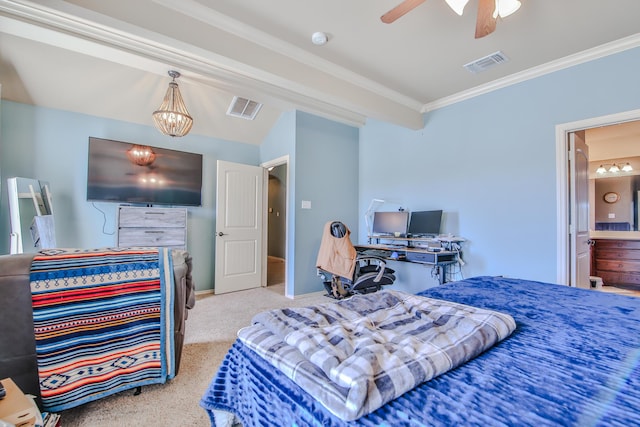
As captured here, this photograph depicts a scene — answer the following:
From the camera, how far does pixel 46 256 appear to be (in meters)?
1.46

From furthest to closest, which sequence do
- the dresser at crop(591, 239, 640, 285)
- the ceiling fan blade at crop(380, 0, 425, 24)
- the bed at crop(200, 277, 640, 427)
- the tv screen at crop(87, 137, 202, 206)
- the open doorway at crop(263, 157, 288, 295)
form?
the open doorway at crop(263, 157, 288, 295) → the dresser at crop(591, 239, 640, 285) → the tv screen at crop(87, 137, 202, 206) → the ceiling fan blade at crop(380, 0, 425, 24) → the bed at crop(200, 277, 640, 427)

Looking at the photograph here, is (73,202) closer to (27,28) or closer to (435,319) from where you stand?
(27,28)

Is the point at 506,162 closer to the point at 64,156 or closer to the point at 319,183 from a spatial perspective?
the point at 319,183

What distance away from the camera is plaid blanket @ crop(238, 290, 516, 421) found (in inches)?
27.6

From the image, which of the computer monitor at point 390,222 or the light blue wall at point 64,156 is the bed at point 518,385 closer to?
the computer monitor at point 390,222

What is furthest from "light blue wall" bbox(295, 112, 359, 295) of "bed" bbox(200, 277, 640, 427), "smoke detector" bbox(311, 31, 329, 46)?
"bed" bbox(200, 277, 640, 427)

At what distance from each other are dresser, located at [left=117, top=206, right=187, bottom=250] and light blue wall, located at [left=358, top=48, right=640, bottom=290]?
3.15 metres

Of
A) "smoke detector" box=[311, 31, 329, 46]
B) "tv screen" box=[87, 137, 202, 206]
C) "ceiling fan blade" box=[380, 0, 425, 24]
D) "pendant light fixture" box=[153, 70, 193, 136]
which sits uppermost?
"smoke detector" box=[311, 31, 329, 46]

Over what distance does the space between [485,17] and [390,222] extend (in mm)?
2630

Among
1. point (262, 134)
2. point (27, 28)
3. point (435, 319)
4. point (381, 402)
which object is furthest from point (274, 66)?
point (381, 402)

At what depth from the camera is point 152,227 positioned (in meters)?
3.70

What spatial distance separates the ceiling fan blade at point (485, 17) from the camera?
169 centimetres

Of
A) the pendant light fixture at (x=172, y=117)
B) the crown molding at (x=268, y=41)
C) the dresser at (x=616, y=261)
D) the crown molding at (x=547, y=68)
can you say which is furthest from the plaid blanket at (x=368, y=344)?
the dresser at (x=616, y=261)

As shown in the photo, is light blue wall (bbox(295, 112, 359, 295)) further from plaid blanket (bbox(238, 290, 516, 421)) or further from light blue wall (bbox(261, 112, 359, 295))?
plaid blanket (bbox(238, 290, 516, 421))
